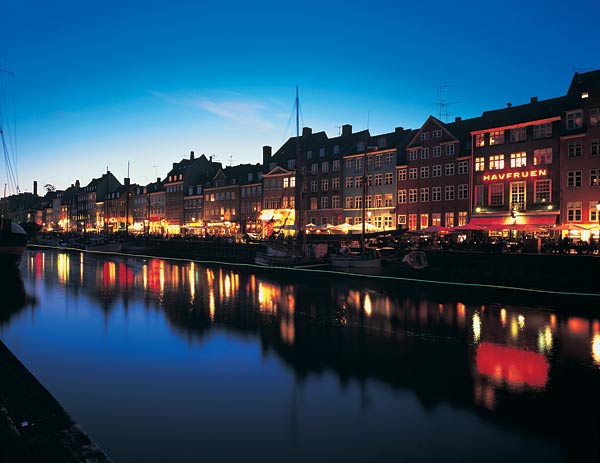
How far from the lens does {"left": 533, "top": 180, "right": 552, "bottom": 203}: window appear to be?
147ft

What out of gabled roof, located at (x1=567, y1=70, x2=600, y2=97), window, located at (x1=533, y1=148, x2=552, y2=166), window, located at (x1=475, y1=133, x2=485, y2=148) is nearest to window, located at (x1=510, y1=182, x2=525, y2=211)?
window, located at (x1=533, y1=148, x2=552, y2=166)

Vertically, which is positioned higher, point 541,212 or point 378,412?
point 541,212

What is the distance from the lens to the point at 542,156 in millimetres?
45438

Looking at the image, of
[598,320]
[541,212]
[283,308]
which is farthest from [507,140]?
[283,308]

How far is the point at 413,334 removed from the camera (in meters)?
19.3

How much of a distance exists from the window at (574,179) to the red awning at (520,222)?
3224 mm

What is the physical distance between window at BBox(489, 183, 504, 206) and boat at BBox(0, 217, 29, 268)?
155 feet

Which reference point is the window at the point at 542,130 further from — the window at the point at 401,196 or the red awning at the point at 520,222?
the window at the point at 401,196

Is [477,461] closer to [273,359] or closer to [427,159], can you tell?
[273,359]

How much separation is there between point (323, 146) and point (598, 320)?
2156 inches

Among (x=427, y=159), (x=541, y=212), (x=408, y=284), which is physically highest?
(x=427, y=159)

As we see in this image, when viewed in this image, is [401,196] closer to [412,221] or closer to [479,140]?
[412,221]

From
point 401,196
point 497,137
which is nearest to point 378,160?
point 401,196

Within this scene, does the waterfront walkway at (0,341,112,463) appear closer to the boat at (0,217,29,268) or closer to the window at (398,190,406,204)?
the boat at (0,217,29,268)
